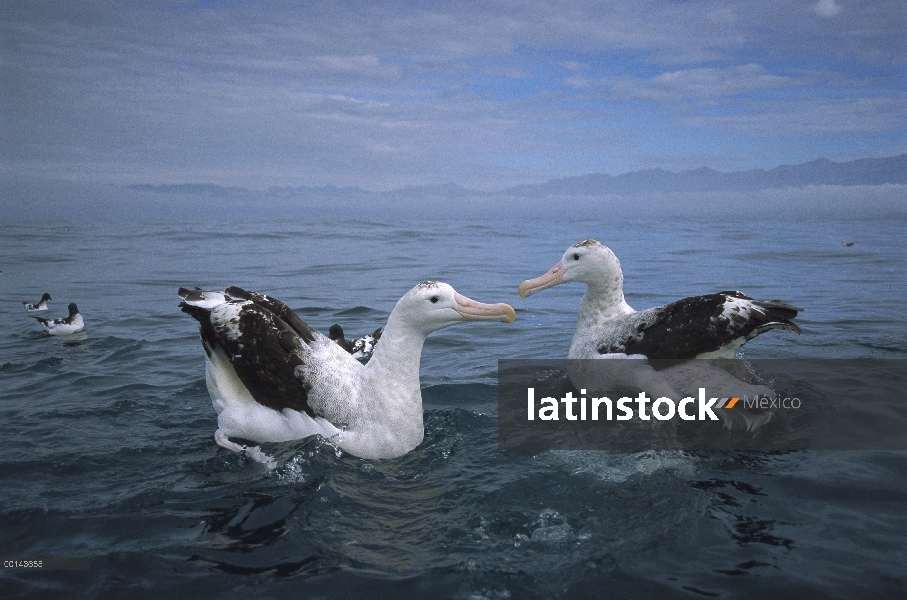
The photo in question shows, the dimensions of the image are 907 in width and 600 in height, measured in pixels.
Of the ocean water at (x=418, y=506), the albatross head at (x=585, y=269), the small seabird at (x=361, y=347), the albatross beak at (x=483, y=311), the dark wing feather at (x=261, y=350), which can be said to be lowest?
the ocean water at (x=418, y=506)

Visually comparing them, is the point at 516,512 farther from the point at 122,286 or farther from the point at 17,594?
the point at 122,286

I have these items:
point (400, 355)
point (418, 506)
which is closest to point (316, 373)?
point (400, 355)

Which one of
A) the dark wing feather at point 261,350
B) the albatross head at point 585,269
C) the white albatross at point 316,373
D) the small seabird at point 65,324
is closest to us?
the white albatross at point 316,373

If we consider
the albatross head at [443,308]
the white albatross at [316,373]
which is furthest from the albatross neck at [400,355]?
the albatross head at [443,308]

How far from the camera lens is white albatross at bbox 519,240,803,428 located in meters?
7.25

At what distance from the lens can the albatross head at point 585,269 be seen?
8.55m

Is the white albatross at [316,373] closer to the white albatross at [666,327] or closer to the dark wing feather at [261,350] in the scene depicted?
the dark wing feather at [261,350]

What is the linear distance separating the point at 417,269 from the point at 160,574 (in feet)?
58.1

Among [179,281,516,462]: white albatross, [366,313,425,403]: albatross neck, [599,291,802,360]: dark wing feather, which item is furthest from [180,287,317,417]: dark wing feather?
[599,291,802,360]: dark wing feather

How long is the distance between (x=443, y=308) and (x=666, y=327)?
296 centimetres

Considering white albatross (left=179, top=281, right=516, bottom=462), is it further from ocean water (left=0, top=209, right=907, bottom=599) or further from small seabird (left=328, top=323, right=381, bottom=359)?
small seabird (left=328, top=323, right=381, bottom=359)

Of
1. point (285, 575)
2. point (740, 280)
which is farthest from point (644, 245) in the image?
point (285, 575)

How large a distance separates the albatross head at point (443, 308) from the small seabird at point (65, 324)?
829 centimetres

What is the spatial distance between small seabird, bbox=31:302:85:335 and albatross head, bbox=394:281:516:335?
8.29 meters
